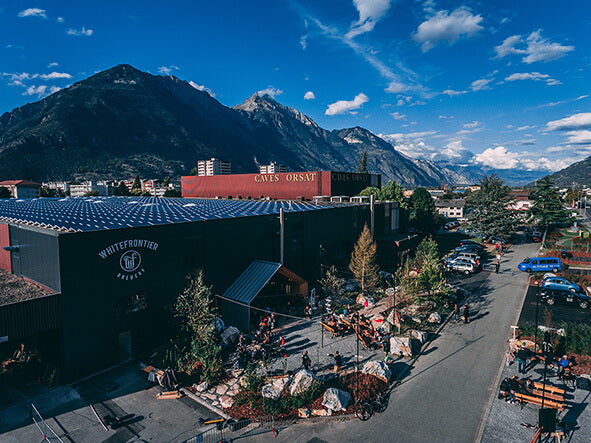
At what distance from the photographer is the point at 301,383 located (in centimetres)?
1580

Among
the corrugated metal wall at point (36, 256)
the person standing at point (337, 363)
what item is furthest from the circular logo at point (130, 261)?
the person standing at point (337, 363)

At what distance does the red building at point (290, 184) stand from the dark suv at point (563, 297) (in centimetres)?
2969

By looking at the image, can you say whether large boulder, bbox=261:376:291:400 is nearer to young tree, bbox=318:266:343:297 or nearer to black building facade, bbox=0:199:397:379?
black building facade, bbox=0:199:397:379

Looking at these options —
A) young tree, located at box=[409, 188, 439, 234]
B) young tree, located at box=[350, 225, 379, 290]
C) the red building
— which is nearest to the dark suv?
young tree, located at box=[350, 225, 379, 290]

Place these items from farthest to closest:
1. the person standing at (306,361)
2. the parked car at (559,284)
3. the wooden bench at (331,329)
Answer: the parked car at (559,284) → the wooden bench at (331,329) → the person standing at (306,361)

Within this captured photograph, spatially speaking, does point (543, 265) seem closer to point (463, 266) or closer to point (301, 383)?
point (463, 266)

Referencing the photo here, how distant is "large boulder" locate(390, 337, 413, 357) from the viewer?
2016cm

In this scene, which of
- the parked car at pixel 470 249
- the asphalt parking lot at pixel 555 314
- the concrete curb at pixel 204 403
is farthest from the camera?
the parked car at pixel 470 249

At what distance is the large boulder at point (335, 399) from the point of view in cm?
1495

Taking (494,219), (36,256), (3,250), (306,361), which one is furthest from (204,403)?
(494,219)

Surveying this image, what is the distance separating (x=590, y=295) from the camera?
30.1m

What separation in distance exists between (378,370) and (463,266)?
2585cm

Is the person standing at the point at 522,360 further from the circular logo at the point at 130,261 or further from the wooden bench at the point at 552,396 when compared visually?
the circular logo at the point at 130,261

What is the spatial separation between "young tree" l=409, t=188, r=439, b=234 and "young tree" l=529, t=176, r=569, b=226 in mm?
17150
